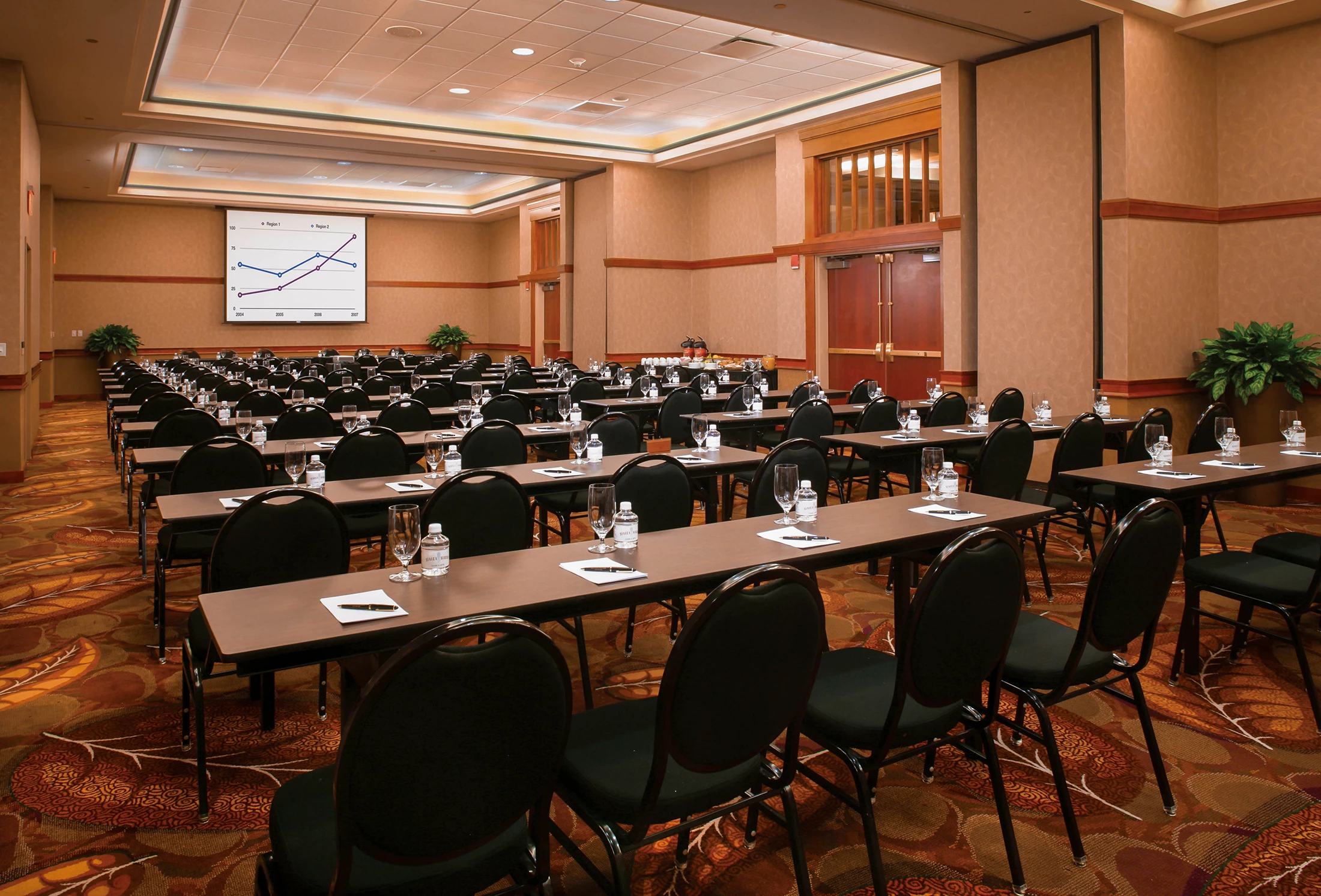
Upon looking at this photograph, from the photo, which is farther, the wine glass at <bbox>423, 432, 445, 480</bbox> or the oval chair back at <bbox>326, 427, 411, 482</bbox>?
the oval chair back at <bbox>326, 427, 411, 482</bbox>

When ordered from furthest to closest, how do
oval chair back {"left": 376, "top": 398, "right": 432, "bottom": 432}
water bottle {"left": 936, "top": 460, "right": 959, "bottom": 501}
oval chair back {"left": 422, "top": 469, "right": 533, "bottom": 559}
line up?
oval chair back {"left": 376, "top": 398, "right": 432, "bottom": 432} < water bottle {"left": 936, "top": 460, "right": 959, "bottom": 501} < oval chair back {"left": 422, "top": 469, "right": 533, "bottom": 559}

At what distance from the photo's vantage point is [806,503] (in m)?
3.24

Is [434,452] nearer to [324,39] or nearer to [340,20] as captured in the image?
[340,20]

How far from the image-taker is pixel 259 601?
7.63 ft

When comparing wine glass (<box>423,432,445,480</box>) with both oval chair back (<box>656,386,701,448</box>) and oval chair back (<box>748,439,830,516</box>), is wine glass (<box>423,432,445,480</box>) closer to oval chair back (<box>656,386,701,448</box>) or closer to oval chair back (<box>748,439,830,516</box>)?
oval chair back (<box>748,439,830,516</box>)

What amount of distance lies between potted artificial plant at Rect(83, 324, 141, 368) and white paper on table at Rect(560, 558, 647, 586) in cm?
1753

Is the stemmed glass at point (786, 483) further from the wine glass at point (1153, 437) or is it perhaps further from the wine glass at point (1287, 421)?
the wine glass at point (1287, 421)

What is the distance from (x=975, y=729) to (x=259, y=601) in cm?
188

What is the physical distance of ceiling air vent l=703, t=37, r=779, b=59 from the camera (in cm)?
895

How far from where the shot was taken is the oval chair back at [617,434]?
206 inches

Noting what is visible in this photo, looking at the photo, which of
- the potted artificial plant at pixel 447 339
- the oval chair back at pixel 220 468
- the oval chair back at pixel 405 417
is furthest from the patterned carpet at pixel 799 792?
the potted artificial plant at pixel 447 339

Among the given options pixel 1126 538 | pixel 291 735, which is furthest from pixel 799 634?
pixel 291 735

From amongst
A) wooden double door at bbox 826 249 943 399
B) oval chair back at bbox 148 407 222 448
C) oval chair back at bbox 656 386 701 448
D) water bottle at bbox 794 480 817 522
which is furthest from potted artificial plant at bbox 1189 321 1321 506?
oval chair back at bbox 148 407 222 448

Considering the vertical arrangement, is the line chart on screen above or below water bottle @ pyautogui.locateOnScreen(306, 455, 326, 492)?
above
